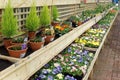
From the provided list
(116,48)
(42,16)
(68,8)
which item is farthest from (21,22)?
(116,48)

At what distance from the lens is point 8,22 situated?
237 cm

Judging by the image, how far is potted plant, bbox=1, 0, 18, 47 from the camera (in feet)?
7.73

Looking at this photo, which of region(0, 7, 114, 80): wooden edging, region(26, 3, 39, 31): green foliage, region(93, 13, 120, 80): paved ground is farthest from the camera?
region(93, 13, 120, 80): paved ground

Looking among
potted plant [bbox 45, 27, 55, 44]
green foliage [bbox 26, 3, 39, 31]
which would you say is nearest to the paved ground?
potted plant [bbox 45, 27, 55, 44]

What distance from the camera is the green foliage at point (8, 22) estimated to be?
2355 millimetres

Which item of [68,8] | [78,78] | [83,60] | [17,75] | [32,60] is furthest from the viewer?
[68,8]

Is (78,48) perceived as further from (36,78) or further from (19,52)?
(19,52)

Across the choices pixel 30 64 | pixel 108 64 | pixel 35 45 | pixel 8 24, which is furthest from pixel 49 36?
pixel 108 64

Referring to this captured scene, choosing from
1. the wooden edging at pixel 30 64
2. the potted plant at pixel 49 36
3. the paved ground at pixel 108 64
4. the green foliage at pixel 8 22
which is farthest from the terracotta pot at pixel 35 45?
the paved ground at pixel 108 64

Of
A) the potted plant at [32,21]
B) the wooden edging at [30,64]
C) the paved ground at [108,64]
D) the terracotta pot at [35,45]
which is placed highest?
the potted plant at [32,21]

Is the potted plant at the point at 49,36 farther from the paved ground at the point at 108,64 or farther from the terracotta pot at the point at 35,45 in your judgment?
the paved ground at the point at 108,64

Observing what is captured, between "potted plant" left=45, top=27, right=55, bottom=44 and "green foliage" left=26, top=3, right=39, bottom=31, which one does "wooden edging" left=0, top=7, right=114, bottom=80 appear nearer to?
"potted plant" left=45, top=27, right=55, bottom=44

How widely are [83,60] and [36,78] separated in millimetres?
1243

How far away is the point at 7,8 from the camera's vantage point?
2.36 metres
